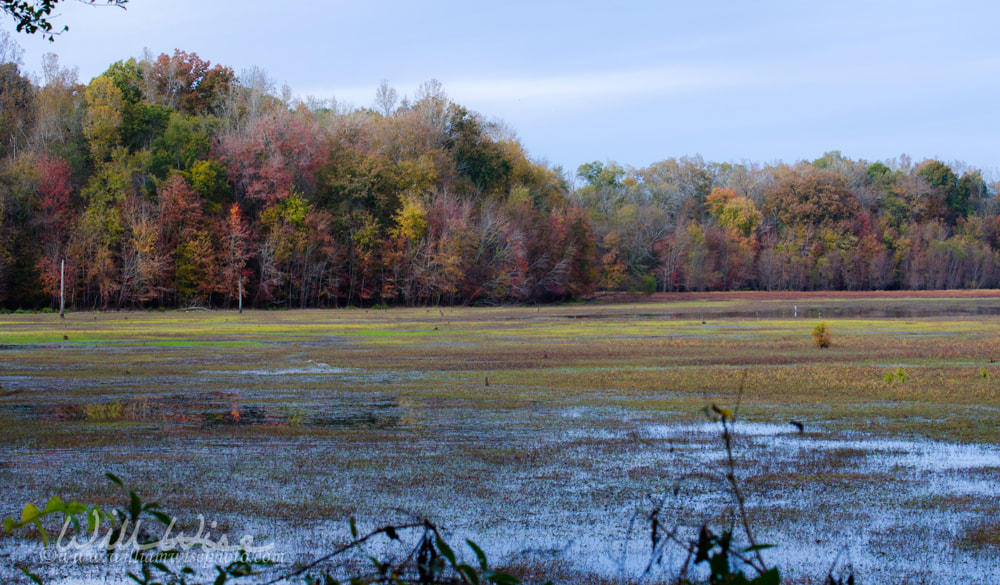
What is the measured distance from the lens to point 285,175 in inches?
2474

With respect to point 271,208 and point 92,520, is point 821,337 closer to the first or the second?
point 92,520

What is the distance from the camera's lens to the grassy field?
286 inches

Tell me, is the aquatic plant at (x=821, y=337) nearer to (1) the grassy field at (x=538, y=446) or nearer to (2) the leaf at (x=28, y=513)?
(1) the grassy field at (x=538, y=446)

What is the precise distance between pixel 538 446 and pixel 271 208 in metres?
54.7

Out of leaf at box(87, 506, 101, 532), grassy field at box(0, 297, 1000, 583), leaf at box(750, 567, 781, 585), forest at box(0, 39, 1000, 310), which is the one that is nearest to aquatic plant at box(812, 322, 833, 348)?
grassy field at box(0, 297, 1000, 583)

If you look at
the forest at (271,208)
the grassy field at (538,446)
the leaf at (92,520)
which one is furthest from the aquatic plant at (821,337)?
the forest at (271,208)

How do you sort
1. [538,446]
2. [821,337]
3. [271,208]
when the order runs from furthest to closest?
[271,208] → [821,337] → [538,446]

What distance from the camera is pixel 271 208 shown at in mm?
62125

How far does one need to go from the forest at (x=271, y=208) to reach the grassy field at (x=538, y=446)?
36.6 meters

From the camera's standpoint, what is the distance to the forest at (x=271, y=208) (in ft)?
187

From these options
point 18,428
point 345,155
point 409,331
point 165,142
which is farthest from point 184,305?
point 18,428

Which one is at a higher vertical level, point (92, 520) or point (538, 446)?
point (92, 520)

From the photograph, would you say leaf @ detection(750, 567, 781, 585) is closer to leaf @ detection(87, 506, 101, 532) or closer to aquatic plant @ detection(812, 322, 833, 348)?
leaf @ detection(87, 506, 101, 532)

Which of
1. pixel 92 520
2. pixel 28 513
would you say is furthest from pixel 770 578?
pixel 92 520
